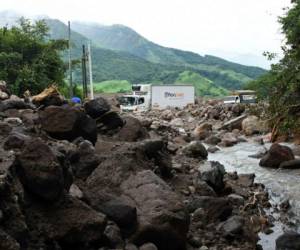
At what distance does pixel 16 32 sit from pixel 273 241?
106 feet

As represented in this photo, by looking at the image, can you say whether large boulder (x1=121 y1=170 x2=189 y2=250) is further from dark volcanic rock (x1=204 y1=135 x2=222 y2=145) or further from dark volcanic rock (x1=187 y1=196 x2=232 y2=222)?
dark volcanic rock (x1=204 y1=135 x2=222 y2=145)

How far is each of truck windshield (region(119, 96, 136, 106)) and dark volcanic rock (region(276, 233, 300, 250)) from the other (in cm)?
4978

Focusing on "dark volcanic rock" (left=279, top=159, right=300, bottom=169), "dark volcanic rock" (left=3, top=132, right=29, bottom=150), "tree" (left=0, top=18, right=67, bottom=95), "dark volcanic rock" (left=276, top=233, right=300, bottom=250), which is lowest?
"dark volcanic rock" (left=279, top=159, right=300, bottom=169)

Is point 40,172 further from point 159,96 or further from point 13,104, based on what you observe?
point 159,96

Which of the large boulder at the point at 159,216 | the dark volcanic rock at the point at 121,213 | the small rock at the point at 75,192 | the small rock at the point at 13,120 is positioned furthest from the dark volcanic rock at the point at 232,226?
the small rock at the point at 13,120

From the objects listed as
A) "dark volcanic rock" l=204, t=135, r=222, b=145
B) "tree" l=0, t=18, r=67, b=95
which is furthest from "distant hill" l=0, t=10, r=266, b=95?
"dark volcanic rock" l=204, t=135, r=222, b=145

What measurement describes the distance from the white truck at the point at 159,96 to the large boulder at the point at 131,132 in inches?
1626

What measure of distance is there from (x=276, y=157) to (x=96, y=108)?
6811 mm

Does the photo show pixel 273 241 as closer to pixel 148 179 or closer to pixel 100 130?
pixel 148 179

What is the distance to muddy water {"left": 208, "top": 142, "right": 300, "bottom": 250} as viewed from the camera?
1161 cm

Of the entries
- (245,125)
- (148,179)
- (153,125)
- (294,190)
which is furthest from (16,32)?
(148,179)

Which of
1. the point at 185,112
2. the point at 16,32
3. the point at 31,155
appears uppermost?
the point at 16,32

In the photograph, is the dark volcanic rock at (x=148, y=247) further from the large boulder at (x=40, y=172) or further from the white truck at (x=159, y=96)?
the white truck at (x=159, y=96)

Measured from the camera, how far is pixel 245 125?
33438 millimetres
